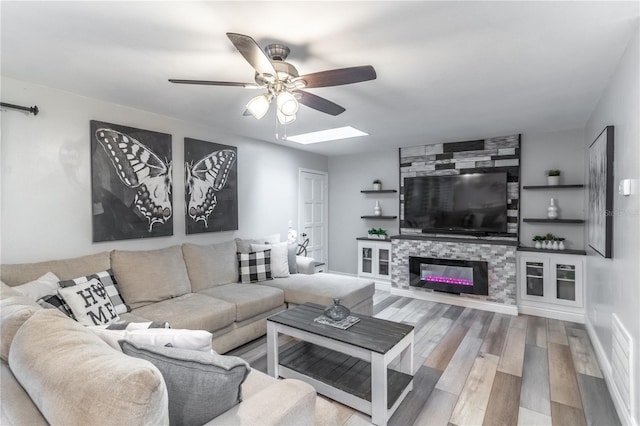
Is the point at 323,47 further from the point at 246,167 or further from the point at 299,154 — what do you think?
the point at 299,154

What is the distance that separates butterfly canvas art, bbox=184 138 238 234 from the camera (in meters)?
3.64

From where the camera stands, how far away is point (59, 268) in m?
2.51

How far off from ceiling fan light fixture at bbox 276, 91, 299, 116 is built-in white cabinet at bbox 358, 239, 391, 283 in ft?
12.0

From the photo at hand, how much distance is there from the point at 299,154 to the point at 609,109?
392cm

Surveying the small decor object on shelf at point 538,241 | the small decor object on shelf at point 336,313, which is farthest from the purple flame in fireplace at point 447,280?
the small decor object on shelf at point 336,313

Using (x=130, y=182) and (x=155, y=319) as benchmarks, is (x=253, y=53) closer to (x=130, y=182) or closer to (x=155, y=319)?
(x=155, y=319)

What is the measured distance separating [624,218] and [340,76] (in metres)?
2.10

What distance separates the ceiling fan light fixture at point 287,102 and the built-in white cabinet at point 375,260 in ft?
12.0

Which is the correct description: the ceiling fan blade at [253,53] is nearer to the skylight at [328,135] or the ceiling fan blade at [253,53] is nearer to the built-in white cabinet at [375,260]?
the skylight at [328,135]

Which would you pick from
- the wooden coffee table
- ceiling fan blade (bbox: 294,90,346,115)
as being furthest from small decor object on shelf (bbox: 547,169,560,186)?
ceiling fan blade (bbox: 294,90,346,115)

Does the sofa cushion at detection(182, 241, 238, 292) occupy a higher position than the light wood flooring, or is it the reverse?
the sofa cushion at detection(182, 241, 238, 292)

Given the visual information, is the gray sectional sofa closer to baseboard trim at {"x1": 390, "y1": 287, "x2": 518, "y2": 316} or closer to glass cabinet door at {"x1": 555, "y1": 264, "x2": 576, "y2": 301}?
baseboard trim at {"x1": 390, "y1": 287, "x2": 518, "y2": 316}

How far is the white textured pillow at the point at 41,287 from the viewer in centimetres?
210

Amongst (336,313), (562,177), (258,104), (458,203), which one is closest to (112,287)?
(336,313)
